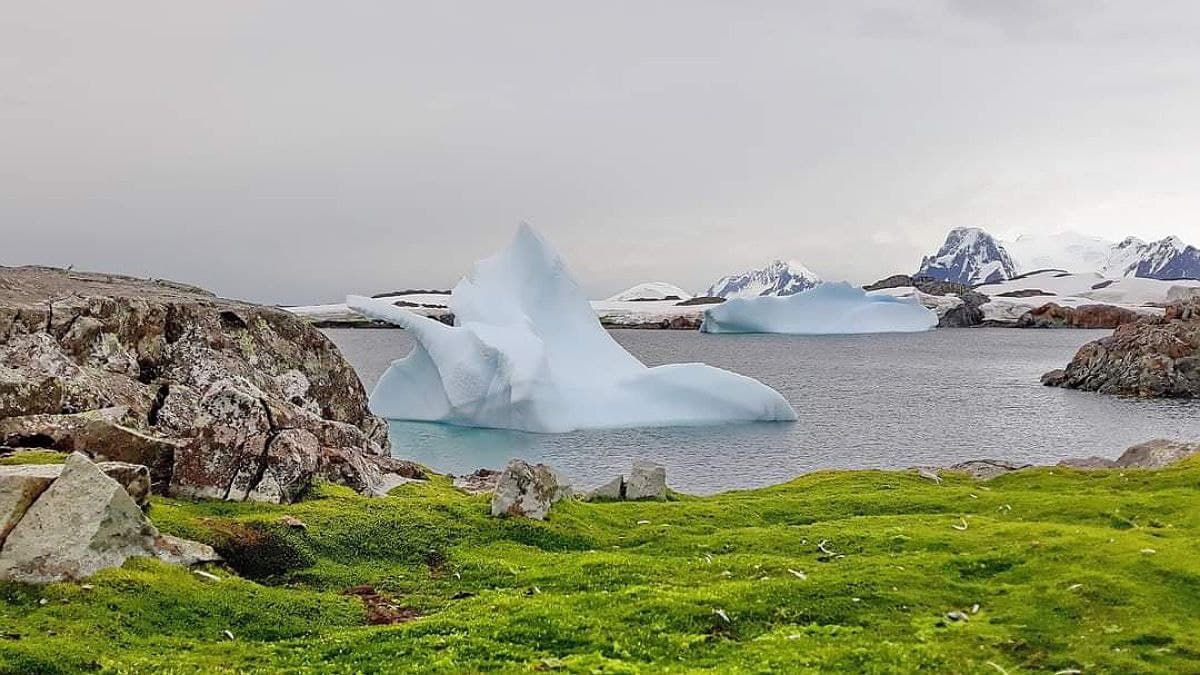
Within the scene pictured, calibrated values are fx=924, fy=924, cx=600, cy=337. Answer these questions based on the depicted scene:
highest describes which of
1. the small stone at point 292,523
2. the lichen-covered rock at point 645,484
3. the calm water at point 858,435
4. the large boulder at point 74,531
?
the large boulder at point 74,531

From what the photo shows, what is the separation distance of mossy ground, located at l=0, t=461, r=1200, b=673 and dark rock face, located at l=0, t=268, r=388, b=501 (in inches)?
63.7

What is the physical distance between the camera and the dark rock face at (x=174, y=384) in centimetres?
2422

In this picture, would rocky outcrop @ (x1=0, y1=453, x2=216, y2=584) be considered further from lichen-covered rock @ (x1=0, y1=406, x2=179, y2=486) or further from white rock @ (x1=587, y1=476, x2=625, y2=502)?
white rock @ (x1=587, y1=476, x2=625, y2=502)

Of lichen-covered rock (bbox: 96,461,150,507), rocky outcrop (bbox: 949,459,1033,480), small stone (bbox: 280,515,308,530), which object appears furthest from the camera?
rocky outcrop (bbox: 949,459,1033,480)

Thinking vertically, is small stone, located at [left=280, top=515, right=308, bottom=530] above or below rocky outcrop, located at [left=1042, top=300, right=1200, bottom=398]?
below

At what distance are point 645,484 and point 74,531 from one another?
2036cm

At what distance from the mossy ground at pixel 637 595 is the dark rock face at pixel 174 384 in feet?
5.31

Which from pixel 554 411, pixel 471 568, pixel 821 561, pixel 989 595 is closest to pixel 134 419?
pixel 471 568

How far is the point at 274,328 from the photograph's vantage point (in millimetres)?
37344

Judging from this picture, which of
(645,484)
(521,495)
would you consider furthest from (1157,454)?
(521,495)

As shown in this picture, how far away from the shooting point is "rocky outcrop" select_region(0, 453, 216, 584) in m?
16.8

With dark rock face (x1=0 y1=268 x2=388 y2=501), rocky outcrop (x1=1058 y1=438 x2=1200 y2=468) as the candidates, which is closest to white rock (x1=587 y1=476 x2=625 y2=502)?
dark rock face (x1=0 y1=268 x2=388 y2=501)

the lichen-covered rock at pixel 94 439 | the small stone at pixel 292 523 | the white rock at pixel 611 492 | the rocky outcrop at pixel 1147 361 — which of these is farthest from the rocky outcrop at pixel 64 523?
the rocky outcrop at pixel 1147 361

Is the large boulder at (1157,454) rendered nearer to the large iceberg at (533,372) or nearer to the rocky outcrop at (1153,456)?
the rocky outcrop at (1153,456)
